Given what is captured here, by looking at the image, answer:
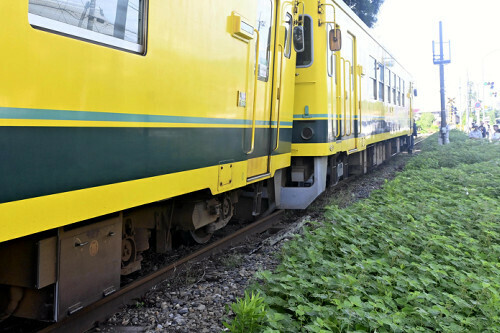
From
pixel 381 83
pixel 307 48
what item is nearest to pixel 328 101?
pixel 307 48

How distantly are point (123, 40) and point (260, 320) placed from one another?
6.23ft

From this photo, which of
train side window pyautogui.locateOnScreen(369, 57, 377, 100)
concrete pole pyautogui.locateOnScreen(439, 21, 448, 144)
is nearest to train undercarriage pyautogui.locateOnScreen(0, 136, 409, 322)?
train side window pyautogui.locateOnScreen(369, 57, 377, 100)

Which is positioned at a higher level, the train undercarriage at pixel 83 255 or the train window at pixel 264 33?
the train window at pixel 264 33

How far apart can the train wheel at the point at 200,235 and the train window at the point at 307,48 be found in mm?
3110

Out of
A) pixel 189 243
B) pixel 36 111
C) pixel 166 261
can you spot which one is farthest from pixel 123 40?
pixel 189 243

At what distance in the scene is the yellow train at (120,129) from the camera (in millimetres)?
2256

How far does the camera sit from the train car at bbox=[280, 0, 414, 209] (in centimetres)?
686

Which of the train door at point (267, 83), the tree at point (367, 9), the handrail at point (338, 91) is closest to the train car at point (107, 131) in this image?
the train door at point (267, 83)

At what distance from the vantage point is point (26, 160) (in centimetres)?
224

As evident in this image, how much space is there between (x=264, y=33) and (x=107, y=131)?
2915 mm

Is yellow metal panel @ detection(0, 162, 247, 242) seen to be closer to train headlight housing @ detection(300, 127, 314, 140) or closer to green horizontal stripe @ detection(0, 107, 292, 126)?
green horizontal stripe @ detection(0, 107, 292, 126)

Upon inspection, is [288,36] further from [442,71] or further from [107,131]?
[442,71]

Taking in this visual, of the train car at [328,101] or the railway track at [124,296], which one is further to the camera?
the train car at [328,101]

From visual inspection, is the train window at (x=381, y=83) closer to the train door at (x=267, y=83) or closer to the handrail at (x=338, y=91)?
the handrail at (x=338, y=91)
